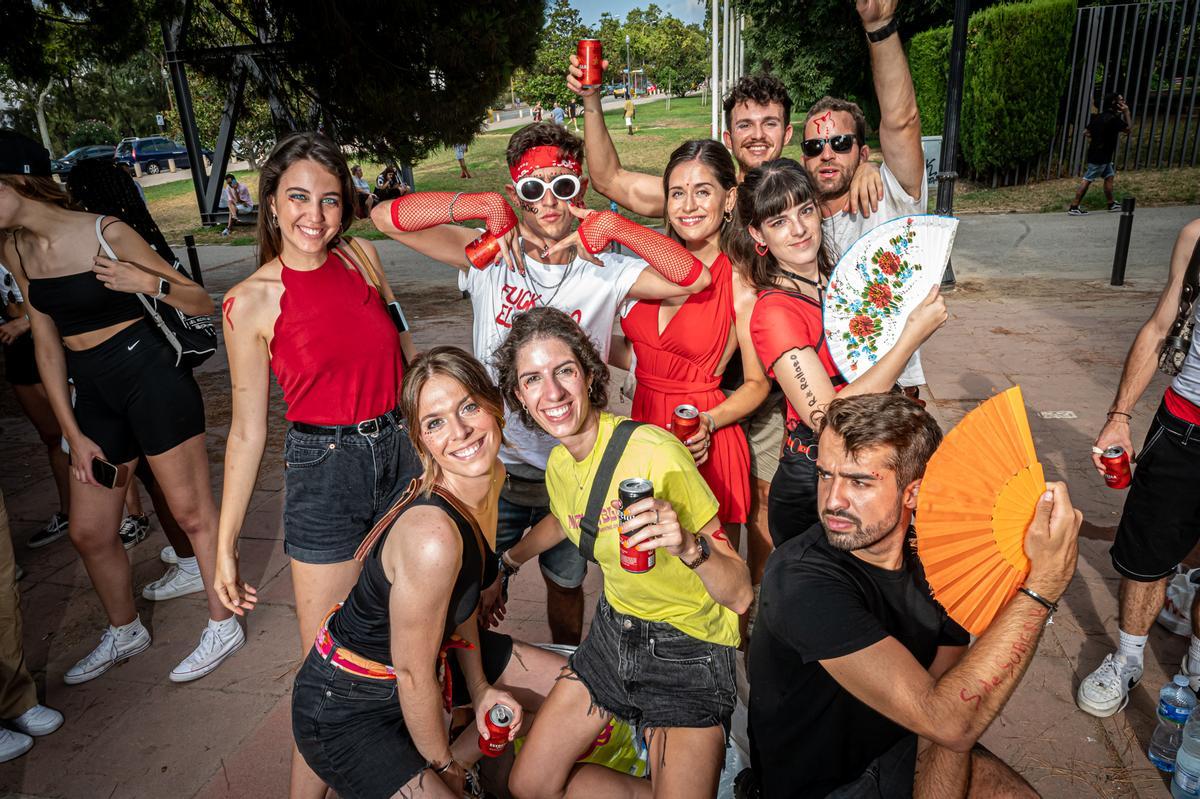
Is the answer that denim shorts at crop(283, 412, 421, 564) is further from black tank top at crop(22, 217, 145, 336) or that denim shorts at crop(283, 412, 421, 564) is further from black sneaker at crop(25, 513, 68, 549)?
black sneaker at crop(25, 513, 68, 549)

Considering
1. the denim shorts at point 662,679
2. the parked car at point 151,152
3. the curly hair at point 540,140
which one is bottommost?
the denim shorts at point 662,679

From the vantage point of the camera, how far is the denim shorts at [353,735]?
2.31 meters

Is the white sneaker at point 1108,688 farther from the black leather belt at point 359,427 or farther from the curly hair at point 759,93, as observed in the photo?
the black leather belt at point 359,427

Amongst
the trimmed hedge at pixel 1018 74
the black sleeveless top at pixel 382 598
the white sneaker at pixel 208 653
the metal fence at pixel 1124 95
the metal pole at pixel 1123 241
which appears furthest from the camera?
the trimmed hedge at pixel 1018 74

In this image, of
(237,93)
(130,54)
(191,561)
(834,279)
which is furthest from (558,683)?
(237,93)

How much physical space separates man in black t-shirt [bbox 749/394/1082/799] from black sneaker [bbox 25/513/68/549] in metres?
4.98

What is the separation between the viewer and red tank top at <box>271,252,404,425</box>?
2867 mm

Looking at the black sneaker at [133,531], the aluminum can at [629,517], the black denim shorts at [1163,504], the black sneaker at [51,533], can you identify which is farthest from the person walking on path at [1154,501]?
the black sneaker at [51,533]

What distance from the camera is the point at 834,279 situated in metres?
2.91

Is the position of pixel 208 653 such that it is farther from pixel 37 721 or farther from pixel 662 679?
pixel 662 679

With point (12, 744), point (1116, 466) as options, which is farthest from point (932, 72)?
point (12, 744)

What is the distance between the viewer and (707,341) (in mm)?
3084

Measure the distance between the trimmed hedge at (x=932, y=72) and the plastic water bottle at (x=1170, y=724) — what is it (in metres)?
17.0

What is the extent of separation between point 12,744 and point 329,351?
87.8 inches
